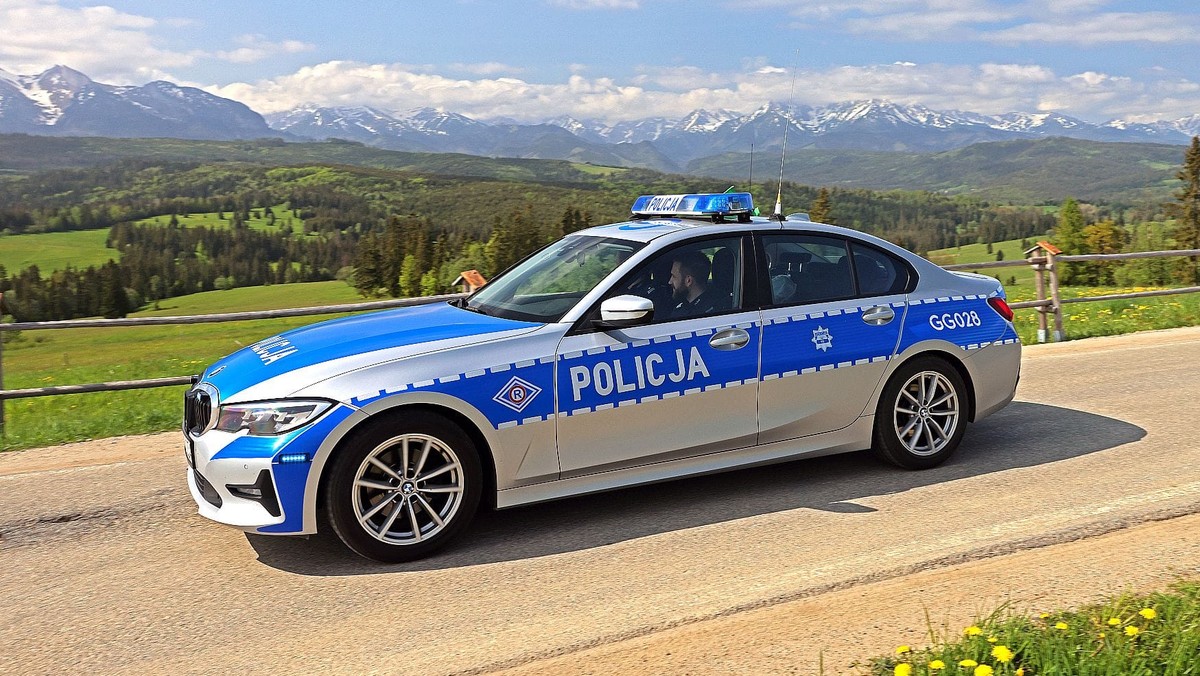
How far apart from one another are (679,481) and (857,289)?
1.66 m

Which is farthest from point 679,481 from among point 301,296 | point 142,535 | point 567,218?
point 301,296

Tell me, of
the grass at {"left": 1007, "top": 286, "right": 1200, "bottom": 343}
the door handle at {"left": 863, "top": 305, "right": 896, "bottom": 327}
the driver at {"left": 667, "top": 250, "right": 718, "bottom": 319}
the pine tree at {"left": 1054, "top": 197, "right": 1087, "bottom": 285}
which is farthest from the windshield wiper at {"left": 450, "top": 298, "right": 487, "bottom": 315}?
the pine tree at {"left": 1054, "top": 197, "right": 1087, "bottom": 285}

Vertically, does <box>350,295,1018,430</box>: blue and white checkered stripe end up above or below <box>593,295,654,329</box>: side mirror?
below

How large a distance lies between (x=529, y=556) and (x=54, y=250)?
144 m

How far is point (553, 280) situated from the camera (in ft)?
20.1

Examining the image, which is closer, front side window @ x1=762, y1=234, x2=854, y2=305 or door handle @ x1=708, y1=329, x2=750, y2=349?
door handle @ x1=708, y1=329, x2=750, y2=349

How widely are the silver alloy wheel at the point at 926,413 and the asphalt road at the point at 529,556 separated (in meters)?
0.24

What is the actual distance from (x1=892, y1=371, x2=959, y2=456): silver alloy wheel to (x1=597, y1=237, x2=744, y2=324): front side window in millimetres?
1372

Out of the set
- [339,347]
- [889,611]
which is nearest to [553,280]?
[339,347]

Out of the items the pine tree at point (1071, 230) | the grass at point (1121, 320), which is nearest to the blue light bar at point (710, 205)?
the grass at point (1121, 320)

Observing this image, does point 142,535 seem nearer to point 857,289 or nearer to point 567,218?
point 857,289

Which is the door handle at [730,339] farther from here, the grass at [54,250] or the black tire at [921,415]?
the grass at [54,250]

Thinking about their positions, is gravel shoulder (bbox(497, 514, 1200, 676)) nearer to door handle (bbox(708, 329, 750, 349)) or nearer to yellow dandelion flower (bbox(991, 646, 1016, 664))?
yellow dandelion flower (bbox(991, 646, 1016, 664))

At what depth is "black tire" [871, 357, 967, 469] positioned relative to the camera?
6.37m
